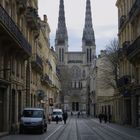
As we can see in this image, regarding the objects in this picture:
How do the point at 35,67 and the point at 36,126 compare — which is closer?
the point at 36,126

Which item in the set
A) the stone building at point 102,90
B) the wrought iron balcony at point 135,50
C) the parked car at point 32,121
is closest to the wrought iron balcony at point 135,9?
the wrought iron balcony at point 135,50

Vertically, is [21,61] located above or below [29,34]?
below

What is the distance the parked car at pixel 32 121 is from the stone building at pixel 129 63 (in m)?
10.2

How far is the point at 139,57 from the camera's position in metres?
44.2

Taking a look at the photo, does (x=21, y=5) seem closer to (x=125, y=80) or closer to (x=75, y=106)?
(x=125, y=80)

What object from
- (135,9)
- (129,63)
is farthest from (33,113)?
(129,63)

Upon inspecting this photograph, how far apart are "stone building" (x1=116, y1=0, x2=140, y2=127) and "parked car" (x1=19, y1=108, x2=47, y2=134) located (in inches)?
402

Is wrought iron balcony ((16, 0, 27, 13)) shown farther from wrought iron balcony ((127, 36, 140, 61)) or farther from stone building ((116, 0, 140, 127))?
wrought iron balcony ((127, 36, 140, 61))

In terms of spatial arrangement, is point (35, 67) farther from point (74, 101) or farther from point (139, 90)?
point (74, 101)

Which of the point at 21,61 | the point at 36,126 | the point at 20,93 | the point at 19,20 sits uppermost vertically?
the point at 19,20

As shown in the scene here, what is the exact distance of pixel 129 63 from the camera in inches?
2110

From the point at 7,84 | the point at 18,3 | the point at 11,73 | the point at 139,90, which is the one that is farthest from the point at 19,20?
the point at 139,90

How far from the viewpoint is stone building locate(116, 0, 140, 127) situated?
4594 cm

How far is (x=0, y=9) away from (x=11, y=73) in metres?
10.2
